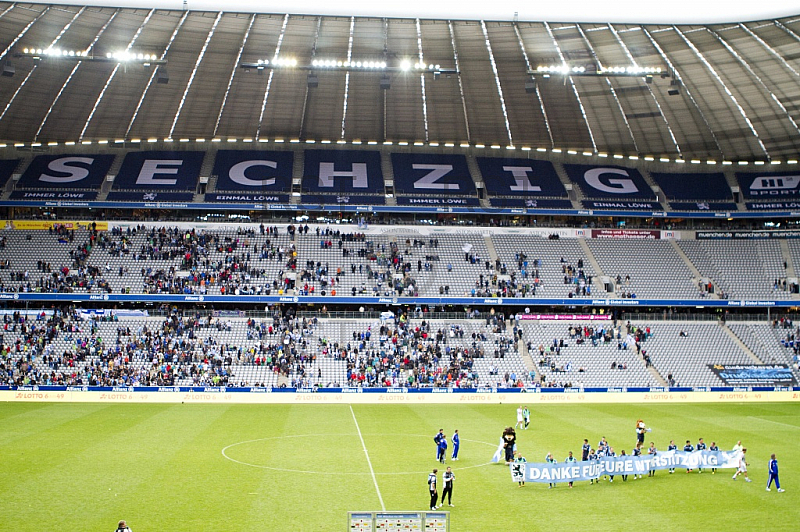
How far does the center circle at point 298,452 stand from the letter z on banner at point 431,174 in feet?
119

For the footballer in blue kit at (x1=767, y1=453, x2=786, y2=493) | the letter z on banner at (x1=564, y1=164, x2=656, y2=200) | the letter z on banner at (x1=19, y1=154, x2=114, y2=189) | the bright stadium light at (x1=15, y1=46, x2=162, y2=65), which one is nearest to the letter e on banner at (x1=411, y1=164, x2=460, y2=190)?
the letter z on banner at (x1=564, y1=164, x2=656, y2=200)

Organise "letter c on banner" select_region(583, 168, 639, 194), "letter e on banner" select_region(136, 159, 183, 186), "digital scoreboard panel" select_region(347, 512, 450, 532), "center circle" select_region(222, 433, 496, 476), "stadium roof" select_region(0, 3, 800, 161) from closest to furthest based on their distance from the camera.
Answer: "digital scoreboard panel" select_region(347, 512, 450, 532), "center circle" select_region(222, 433, 496, 476), "stadium roof" select_region(0, 3, 800, 161), "letter e on banner" select_region(136, 159, 183, 186), "letter c on banner" select_region(583, 168, 639, 194)

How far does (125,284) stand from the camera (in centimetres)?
5703

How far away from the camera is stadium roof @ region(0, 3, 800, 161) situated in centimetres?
4947

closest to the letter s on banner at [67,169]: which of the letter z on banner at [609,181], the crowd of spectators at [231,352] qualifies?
the crowd of spectators at [231,352]

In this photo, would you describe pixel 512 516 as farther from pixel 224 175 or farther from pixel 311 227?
pixel 224 175

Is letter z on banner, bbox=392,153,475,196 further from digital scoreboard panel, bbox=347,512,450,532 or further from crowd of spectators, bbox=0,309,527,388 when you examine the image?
digital scoreboard panel, bbox=347,512,450,532

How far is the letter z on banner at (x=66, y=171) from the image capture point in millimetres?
64375

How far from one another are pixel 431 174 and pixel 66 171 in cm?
3130

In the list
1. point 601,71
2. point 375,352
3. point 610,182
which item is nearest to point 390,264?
point 375,352

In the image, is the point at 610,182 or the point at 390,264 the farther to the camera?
the point at 610,182

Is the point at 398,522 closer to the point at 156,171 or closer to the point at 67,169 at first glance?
the point at 156,171

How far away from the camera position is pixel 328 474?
988 inches

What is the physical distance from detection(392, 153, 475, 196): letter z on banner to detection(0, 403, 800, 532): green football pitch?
29.8 metres
